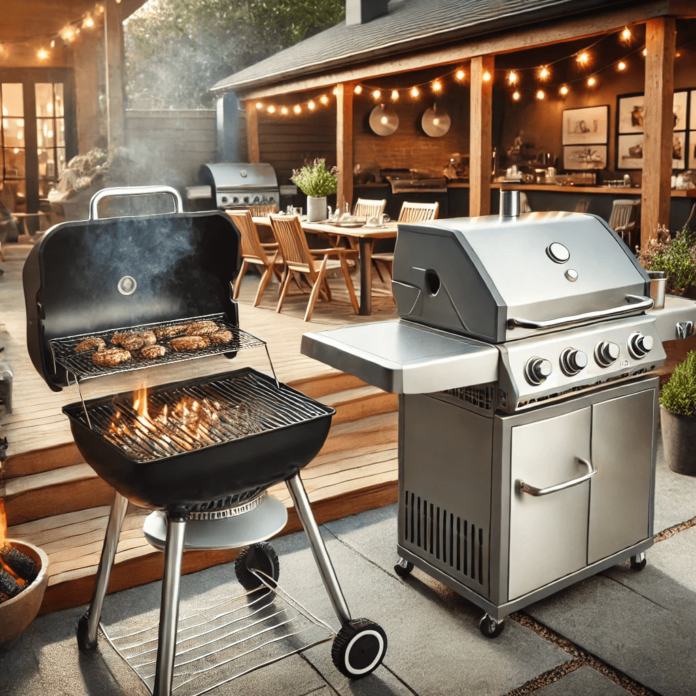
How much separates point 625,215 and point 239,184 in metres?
4.88

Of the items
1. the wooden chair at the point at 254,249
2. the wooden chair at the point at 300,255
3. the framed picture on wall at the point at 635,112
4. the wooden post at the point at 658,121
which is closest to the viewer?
the wooden post at the point at 658,121

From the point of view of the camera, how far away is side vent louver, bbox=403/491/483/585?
2566 mm

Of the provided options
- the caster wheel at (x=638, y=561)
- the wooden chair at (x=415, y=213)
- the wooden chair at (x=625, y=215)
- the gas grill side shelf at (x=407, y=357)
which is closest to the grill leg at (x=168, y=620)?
the gas grill side shelf at (x=407, y=357)

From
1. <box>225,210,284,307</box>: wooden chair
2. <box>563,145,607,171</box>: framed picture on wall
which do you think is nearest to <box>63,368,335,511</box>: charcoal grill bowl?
<box>225,210,284,307</box>: wooden chair

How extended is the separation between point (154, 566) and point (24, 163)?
3.32 metres

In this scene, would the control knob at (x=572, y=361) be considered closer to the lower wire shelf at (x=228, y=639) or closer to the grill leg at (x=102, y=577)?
the lower wire shelf at (x=228, y=639)

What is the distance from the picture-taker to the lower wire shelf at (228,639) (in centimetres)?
234

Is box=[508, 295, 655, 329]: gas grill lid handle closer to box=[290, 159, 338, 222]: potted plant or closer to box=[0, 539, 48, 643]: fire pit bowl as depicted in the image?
box=[0, 539, 48, 643]: fire pit bowl

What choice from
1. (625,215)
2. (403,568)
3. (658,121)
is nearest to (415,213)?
(658,121)

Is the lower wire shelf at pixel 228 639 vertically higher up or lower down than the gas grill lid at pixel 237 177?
lower down

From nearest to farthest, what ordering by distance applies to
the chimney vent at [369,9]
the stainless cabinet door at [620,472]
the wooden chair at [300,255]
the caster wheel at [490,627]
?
the caster wheel at [490,627] → the stainless cabinet door at [620,472] → the wooden chair at [300,255] → the chimney vent at [369,9]

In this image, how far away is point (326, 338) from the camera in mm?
2477

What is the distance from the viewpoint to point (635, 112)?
11070 mm

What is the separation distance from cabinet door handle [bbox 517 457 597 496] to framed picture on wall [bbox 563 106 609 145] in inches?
401
